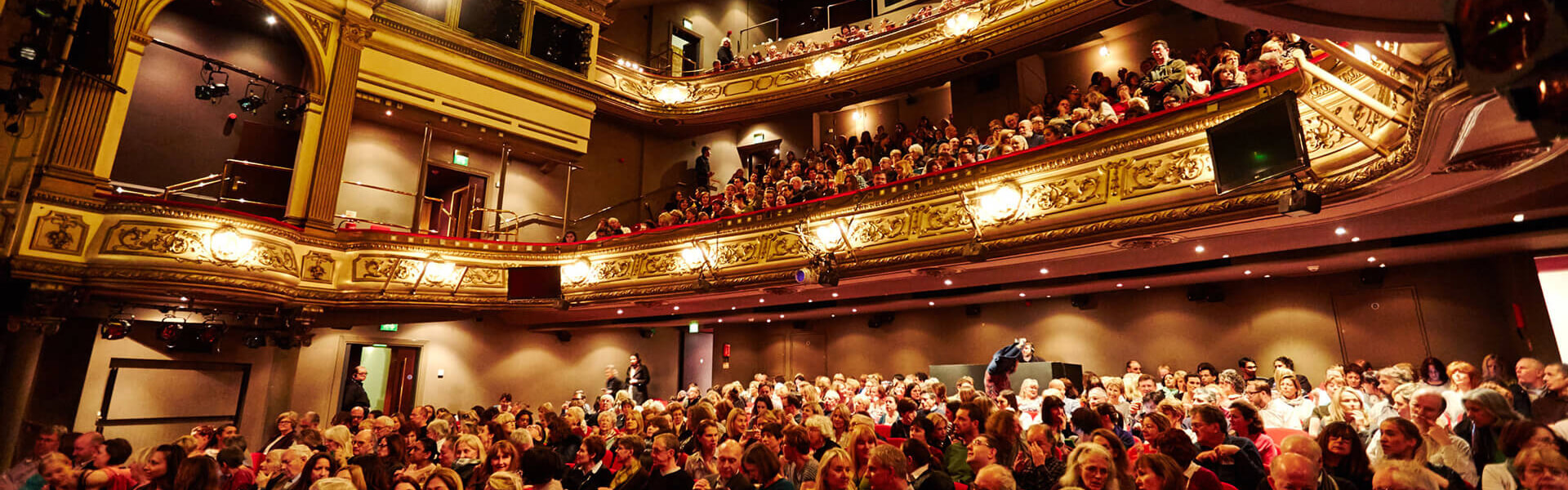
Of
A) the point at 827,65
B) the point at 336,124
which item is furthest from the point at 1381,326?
the point at 336,124

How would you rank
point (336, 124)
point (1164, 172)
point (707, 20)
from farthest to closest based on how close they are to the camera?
point (707, 20) < point (336, 124) < point (1164, 172)

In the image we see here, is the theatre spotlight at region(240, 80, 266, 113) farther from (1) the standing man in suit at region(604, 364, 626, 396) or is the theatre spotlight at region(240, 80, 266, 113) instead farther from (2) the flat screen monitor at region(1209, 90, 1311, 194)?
(2) the flat screen monitor at region(1209, 90, 1311, 194)

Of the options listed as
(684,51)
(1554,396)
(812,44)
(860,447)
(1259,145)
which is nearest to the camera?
(860,447)

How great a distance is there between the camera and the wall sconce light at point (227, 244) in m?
7.85

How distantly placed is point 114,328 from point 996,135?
33.0 feet

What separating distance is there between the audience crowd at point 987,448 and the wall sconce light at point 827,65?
7289 millimetres

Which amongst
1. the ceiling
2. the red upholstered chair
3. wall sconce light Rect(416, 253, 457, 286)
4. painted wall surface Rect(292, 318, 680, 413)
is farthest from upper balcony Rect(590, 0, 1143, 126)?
the red upholstered chair

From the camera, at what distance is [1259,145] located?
4.36 metres

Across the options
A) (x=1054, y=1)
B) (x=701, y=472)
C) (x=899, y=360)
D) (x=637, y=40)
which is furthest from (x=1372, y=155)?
(x=637, y=40)

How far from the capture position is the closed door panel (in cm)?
782

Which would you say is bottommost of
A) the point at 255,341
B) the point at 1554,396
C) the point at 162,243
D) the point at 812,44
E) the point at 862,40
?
the point at 1554,396

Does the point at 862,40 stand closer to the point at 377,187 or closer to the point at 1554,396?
the point at 377,187

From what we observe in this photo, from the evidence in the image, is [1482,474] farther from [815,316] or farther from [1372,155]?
[815,316]

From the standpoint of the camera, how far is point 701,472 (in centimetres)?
445
